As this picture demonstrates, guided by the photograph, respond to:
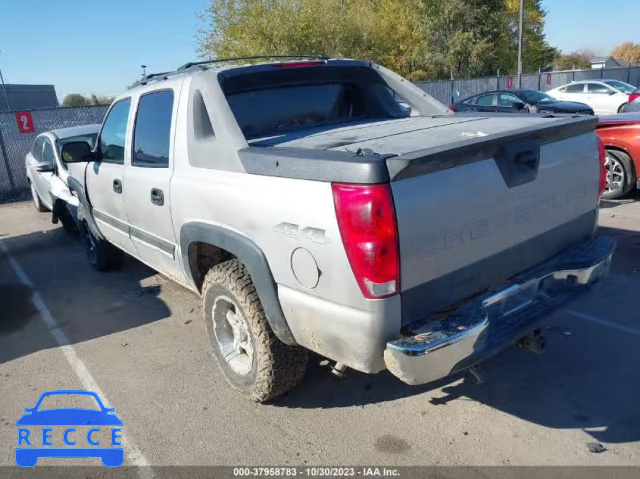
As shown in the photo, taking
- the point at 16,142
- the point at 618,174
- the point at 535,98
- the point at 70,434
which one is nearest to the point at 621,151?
the point at 618,174

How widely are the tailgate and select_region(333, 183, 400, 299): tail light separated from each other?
0.18 ft

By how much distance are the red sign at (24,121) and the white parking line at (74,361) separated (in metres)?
7.12

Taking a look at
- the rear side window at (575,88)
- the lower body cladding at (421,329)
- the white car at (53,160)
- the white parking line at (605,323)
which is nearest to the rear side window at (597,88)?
the rear side window at (575,88)

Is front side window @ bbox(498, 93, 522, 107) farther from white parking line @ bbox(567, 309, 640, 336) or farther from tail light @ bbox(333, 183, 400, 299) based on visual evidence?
tail light @ bbox(333, 183, 400, 299)

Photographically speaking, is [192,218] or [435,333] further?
[192,218]

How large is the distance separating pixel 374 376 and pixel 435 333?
1375 mm

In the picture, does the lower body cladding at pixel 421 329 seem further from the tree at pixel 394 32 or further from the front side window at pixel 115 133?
the tree at pixel 394 32

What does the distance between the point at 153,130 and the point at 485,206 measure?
2.55 m

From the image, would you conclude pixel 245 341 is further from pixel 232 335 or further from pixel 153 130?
pixel 153 130

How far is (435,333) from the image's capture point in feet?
7.97

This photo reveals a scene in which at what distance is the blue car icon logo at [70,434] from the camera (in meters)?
3.11

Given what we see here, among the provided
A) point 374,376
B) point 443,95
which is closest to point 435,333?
point 374,376

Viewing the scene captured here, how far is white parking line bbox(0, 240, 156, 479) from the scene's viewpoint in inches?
118

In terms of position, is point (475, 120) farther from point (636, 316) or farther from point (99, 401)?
point (99, 401)
